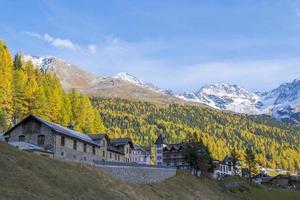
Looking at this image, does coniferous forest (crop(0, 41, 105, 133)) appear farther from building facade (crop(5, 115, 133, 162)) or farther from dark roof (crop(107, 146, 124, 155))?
building facade (crop(5, 115, 133, 162))

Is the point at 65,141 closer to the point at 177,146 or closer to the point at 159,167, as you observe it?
the point at 159,167

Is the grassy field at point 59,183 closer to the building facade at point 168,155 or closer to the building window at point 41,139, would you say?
the building window at point 41,139

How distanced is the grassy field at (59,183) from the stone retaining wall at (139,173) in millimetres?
1898

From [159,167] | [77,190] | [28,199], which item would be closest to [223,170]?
[159,167]

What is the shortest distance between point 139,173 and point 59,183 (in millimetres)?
31402

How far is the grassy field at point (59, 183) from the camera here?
4559cm

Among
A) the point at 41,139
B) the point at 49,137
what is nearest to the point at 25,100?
the point at 41,139

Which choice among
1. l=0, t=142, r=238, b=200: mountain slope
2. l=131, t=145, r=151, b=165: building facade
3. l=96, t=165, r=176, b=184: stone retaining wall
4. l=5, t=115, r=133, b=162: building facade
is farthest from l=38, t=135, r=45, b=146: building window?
l=131, t=145, r=151, b=165: building facade

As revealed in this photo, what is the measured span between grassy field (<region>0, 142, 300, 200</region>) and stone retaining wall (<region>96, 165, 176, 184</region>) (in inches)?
74.7

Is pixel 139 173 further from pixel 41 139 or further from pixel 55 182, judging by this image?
pixel 55 182

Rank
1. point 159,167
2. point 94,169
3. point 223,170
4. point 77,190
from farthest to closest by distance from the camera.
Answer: point 223,170 < point 159,167 < point 94,169 < point 77,190

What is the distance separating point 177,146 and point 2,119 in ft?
262

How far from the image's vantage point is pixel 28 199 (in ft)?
139

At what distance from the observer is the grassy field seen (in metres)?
45.6
